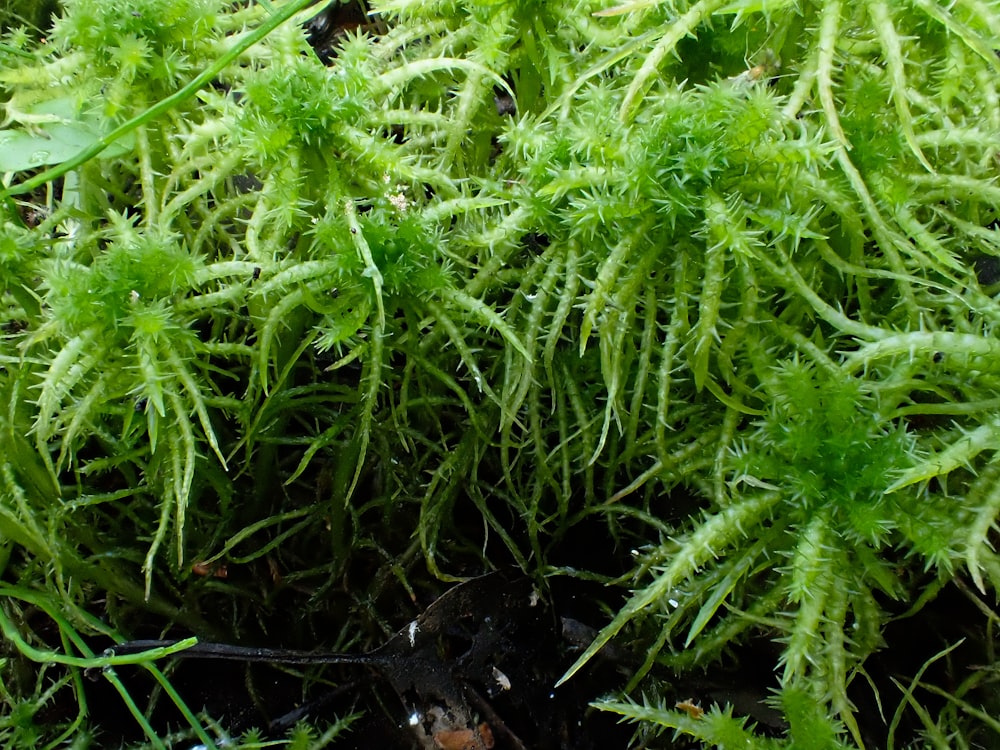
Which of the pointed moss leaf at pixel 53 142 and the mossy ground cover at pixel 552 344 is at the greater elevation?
the pointed moss leaf at pixel 53 142

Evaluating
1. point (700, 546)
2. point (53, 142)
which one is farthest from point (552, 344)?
point (53, 142)

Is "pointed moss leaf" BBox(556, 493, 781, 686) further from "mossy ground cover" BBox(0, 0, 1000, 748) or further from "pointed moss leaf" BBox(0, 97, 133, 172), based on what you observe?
"pointed moss leaf" BBox(0, 97, 133, 172)

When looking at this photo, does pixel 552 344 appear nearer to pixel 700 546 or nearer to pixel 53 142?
pixel 700 546

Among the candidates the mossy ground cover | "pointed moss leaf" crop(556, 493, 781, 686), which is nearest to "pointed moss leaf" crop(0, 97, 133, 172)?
the mossy ground cover

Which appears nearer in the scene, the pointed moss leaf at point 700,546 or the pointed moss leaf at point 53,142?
→ the pointed moss leaf at point 700,546

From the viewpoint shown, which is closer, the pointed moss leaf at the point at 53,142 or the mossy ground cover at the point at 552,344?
the mossy ground cover at the point at 552,344

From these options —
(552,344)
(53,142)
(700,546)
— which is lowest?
(700,546)

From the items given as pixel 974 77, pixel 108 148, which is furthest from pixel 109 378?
pixel 974 77

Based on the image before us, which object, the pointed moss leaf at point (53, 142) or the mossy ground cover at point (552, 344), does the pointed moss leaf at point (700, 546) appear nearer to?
the mossy ground cover at point (552, 344)

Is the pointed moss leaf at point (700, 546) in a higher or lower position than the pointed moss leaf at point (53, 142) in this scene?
lower

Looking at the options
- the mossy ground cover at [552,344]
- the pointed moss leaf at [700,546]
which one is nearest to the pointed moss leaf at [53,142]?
the mossy ground cover at [552,344]
